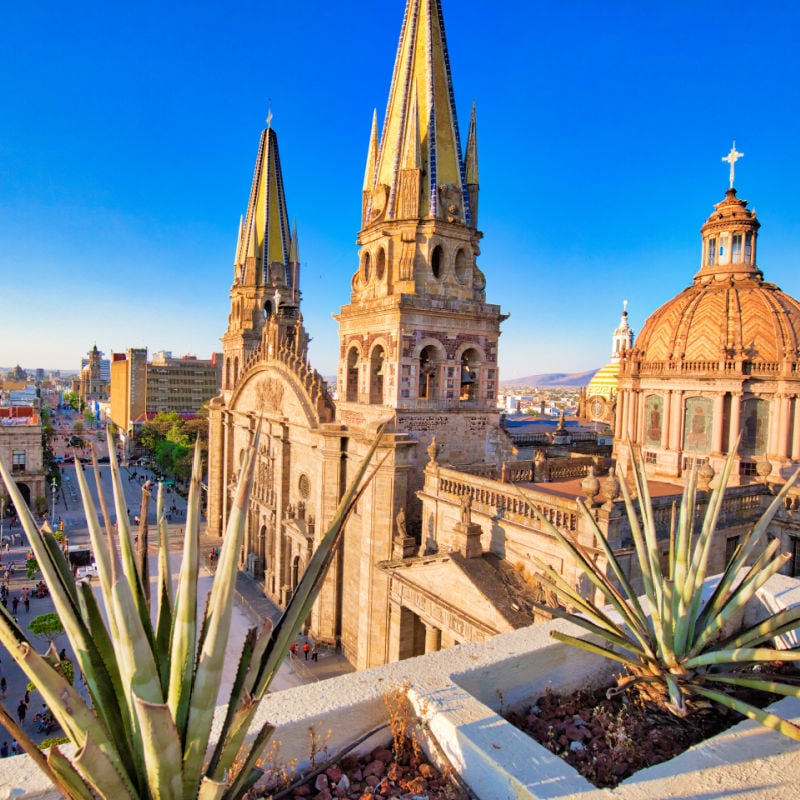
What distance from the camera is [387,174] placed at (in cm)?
2169

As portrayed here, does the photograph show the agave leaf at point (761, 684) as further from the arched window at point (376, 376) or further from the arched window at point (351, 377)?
the arched window at point (351, 377)

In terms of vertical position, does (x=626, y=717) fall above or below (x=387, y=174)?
below

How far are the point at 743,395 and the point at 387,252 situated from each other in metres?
12.2

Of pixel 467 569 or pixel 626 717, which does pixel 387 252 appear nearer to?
pixel 467 569

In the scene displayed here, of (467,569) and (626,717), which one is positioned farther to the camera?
(467,569)

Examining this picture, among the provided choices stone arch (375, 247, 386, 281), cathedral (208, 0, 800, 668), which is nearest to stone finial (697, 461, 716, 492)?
cathedral (208, 0, 800, 668)

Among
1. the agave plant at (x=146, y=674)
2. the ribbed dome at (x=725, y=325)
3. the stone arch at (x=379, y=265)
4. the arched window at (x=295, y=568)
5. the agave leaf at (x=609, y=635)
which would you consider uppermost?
the stone arch at (x=379, y=265)

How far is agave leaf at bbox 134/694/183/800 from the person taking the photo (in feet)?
9.04

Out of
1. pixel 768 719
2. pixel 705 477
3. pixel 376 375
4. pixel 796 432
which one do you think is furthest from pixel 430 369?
pixel 768 719

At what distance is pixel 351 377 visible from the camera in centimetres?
2286

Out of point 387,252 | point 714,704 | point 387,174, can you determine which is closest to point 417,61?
point 387,174

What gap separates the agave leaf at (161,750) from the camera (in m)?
2.75

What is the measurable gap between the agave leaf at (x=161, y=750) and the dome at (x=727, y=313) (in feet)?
65.9

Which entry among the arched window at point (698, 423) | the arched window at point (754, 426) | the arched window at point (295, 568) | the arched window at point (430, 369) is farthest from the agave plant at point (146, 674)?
the arched window at point (295, 568)
